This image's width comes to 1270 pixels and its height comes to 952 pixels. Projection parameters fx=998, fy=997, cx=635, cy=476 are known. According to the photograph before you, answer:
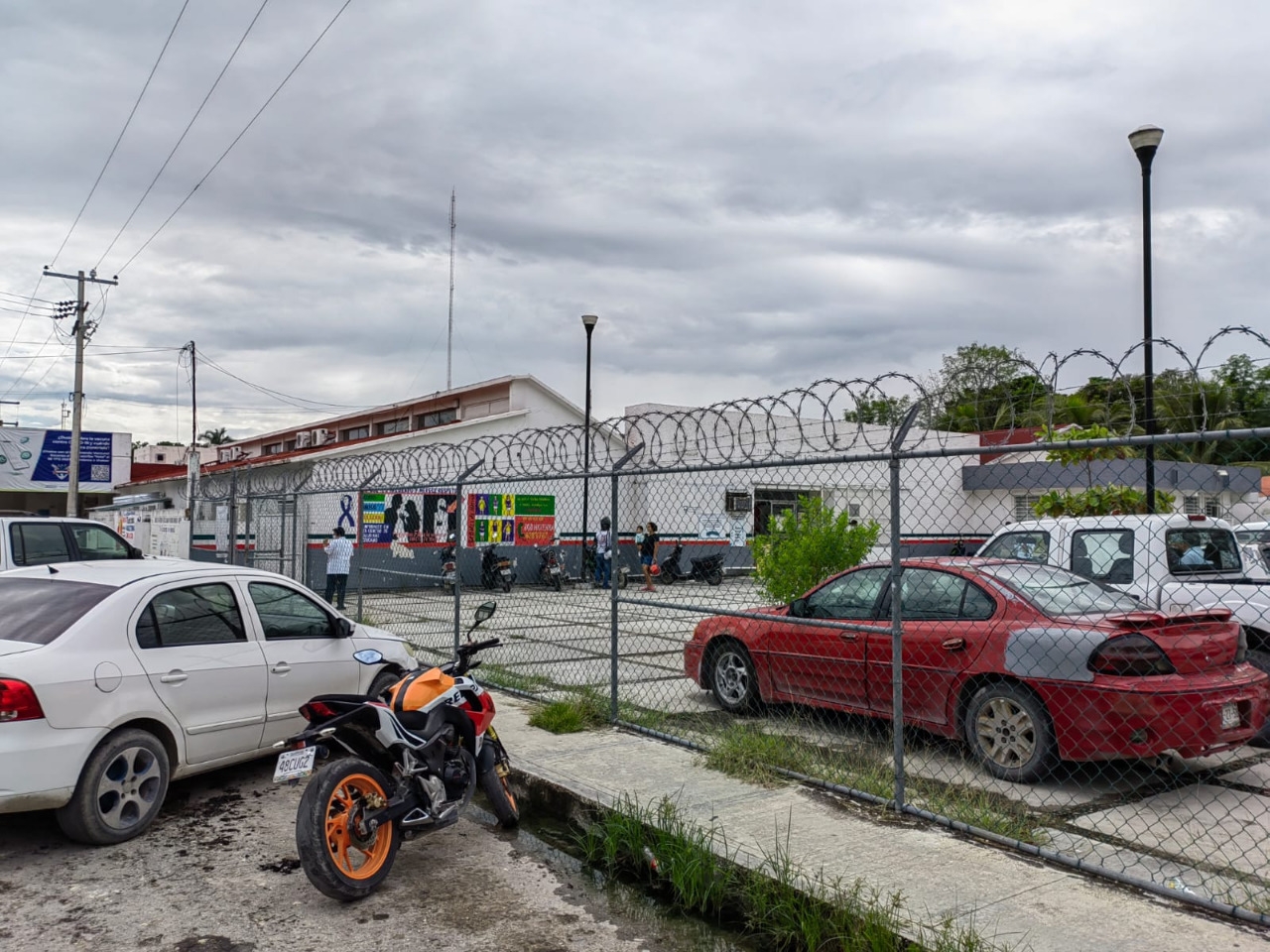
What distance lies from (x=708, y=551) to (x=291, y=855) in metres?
20.4

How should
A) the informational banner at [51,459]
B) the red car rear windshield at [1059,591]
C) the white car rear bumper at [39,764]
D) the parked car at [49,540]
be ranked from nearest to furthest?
the white car rear bumper at [39,764]
the red car rear windshield at [1059,591]
the parked car at [49,540]
the informational banner at [51,459]

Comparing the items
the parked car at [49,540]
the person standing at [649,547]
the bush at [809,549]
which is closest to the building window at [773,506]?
the bush at [809,549]

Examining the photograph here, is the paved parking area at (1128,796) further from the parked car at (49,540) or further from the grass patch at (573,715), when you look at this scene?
the parked car at (49,540)

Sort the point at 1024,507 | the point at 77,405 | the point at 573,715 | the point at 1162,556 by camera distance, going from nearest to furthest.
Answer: the point at 573,715 → the point at 1162,556 → the point at 1024,507 → the point at 77,405

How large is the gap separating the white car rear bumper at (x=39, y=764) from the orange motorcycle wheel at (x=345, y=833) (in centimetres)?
141

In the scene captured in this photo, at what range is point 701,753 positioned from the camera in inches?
270

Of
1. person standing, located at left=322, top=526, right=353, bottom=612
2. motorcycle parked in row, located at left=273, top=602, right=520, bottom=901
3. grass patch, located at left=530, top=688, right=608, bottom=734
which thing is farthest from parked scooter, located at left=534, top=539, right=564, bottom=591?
motorcycle parked in row, located at left=273, top=602, right=520, bottom=901

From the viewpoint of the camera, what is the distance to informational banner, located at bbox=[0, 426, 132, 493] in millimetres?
39656

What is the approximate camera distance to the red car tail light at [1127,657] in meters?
5.71

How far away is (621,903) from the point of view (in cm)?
482

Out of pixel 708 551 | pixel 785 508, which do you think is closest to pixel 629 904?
pixel 785 508

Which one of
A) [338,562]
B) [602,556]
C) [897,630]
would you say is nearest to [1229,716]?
[897,630]

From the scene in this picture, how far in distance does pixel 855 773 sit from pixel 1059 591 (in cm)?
185

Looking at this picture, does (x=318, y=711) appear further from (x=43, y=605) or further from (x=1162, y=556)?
(x=1162, y=556)
